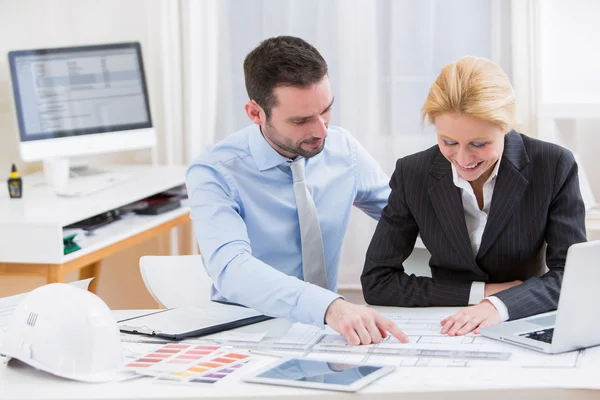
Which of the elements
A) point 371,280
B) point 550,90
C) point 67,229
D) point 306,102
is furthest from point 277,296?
point 550,90

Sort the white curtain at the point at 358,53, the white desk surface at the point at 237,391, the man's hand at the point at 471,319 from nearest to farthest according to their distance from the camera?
the white desk surface at the point at 237,391 → the man's hand at the point at 471,319 → the white curtain at the point at 358,53

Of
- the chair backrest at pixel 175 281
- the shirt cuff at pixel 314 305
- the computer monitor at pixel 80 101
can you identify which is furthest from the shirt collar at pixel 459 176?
the computer monitor at pixel 80 101

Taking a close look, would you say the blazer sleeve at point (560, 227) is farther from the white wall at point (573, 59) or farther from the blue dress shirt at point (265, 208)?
the white wall at point (573, 59)

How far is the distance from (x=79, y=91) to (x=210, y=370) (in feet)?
7.44

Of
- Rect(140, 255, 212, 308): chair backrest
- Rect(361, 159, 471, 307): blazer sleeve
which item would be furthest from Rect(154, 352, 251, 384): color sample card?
Rect(140, 255, 212, 308): chair backrest

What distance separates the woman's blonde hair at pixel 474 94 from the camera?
1872mm

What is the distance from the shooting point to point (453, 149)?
1.93 metres

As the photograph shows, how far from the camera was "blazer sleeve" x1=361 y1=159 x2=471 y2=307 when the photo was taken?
2.02m

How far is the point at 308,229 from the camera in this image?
2273 mm

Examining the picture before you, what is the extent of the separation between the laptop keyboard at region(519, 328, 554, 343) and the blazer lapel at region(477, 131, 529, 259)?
0.35 meters

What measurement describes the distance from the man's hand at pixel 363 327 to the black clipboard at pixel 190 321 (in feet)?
0.82

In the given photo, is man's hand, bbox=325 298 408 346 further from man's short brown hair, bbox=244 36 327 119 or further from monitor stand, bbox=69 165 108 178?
monitor stand, bbox=69 165 108 178

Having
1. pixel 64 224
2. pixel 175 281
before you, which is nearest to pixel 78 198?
pixel 64 224

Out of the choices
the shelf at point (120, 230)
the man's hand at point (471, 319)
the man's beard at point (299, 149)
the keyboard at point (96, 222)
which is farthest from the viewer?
the keyboard at point (96, 222)
